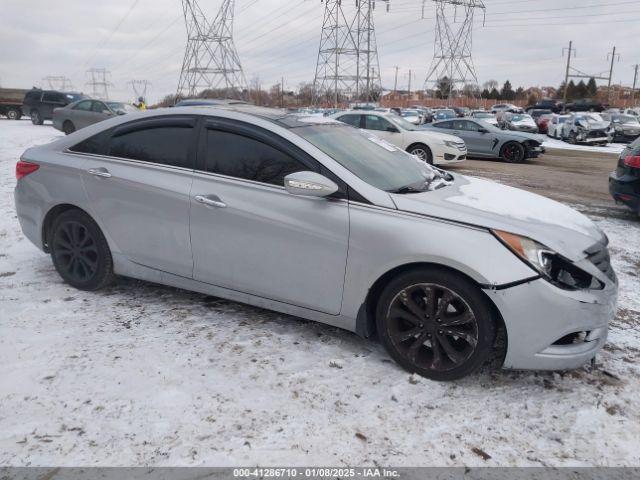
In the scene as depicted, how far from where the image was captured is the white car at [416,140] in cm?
1287

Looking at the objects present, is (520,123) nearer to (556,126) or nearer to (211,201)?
(556,126)

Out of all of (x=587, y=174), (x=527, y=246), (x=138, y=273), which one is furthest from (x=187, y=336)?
(x=587, y=174)

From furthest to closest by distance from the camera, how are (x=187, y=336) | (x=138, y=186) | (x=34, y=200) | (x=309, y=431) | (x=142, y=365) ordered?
(x=34, y=200) < (x=138, y=186) < (x=187, y=336) < (x=142, y=365) < (x=309, y=431)

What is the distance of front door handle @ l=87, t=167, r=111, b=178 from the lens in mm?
3848

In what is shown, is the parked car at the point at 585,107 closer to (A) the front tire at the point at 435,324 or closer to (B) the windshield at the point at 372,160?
(B) the windshield at the point at 372,160

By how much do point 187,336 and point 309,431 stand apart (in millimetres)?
1302

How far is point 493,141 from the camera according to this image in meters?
15.9

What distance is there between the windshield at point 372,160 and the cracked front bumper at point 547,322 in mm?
1001

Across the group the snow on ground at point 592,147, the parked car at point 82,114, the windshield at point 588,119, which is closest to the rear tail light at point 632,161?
the snow on ground at point 592,147

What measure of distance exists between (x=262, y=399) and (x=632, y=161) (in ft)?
21.1

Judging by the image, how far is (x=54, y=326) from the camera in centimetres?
353

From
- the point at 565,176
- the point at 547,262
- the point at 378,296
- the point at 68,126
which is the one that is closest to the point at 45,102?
the point at 68,126

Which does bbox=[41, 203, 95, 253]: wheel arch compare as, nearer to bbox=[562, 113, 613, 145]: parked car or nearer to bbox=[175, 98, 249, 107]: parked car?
bbox=[175, 98, 249, 107]: parked car

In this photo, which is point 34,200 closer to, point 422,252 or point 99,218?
point 99,218
